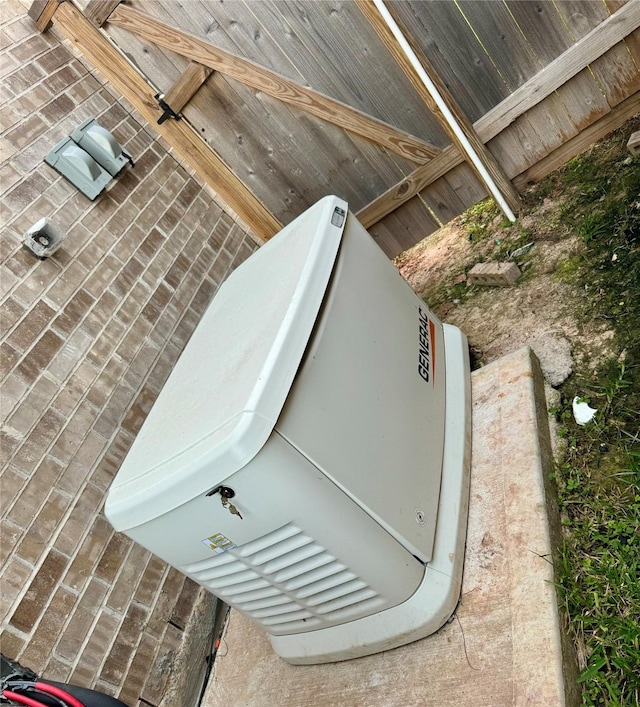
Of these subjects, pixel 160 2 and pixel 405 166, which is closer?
pixel 160 2

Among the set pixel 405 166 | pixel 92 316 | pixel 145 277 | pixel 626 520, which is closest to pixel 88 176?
pixel 145 277

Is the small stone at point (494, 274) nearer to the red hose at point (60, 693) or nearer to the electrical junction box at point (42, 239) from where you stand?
the electrical junction box at point (42, 239)

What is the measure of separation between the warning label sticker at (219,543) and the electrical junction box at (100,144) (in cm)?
201

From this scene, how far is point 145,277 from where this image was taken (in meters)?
2.54

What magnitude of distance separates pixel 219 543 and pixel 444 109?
2.33 meters

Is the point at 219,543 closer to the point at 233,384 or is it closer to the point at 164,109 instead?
the point at 233,384

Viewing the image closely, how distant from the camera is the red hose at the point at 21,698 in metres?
1.15

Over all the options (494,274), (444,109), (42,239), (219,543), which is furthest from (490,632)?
(444,109)

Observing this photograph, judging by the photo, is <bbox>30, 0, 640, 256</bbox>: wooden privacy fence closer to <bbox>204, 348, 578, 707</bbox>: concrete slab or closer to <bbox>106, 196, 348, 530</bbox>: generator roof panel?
<bbox>106, 196, 348, 530</bbox>: generator roof panel

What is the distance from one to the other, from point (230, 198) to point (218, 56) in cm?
78

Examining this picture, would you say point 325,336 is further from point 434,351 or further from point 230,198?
point 230,198

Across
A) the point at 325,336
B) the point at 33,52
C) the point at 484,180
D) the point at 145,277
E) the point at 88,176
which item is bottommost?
the point at 484,180

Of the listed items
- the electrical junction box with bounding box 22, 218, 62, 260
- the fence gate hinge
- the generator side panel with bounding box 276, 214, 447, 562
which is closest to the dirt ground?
the generator side panel with bounding box 276, 214, 447, 562

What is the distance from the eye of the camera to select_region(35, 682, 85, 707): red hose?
3.79ft
